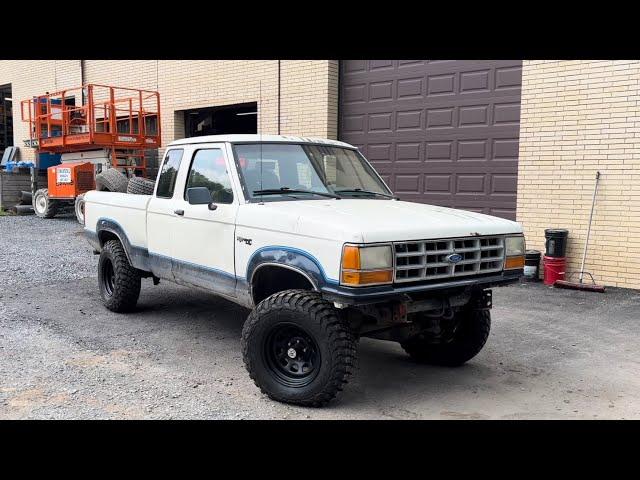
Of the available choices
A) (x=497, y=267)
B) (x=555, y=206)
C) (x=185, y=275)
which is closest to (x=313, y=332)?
(x=497, y=267)

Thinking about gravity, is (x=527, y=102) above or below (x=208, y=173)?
above

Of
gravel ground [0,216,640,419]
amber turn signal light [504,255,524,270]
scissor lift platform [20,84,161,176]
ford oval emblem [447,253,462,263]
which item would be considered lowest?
gravel ground [0,216,640,419]

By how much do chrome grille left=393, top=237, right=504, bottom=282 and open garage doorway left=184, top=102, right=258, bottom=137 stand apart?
10792 mm

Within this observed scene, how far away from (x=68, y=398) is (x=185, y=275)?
165 centimetres

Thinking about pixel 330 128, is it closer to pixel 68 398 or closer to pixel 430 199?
pixel 430 199

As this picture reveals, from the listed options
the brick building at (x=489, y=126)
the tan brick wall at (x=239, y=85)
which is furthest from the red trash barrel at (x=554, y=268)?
the tan brick wall at (x=239, y=85)

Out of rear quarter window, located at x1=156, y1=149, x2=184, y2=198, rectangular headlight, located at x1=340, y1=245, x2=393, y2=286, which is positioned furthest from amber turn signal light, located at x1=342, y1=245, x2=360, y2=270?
rear quarter window, located at x1=156, y1=149, x2=184, y2=198

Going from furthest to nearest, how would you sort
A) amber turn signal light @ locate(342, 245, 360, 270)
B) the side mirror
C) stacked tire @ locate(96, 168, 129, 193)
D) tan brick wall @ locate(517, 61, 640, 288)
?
stacked tire @ locate(96, 168, 129, 193), tan brick wall @ locate(517, 61, 640, 288), the side mirror, amber turn signal light @ locate(342, 245, 360, 270)

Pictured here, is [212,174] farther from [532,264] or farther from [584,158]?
[584,158]

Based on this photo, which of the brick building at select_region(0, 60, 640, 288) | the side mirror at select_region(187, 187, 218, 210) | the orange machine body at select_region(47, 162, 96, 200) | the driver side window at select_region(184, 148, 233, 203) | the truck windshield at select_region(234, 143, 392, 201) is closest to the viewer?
the side mirror at select_region(187, 187, 218, 210)

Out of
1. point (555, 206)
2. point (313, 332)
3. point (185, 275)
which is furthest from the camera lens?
point (555, 206)

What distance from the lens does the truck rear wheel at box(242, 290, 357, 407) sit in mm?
4230

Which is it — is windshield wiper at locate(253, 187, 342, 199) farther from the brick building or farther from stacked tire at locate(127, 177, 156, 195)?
the brick building
